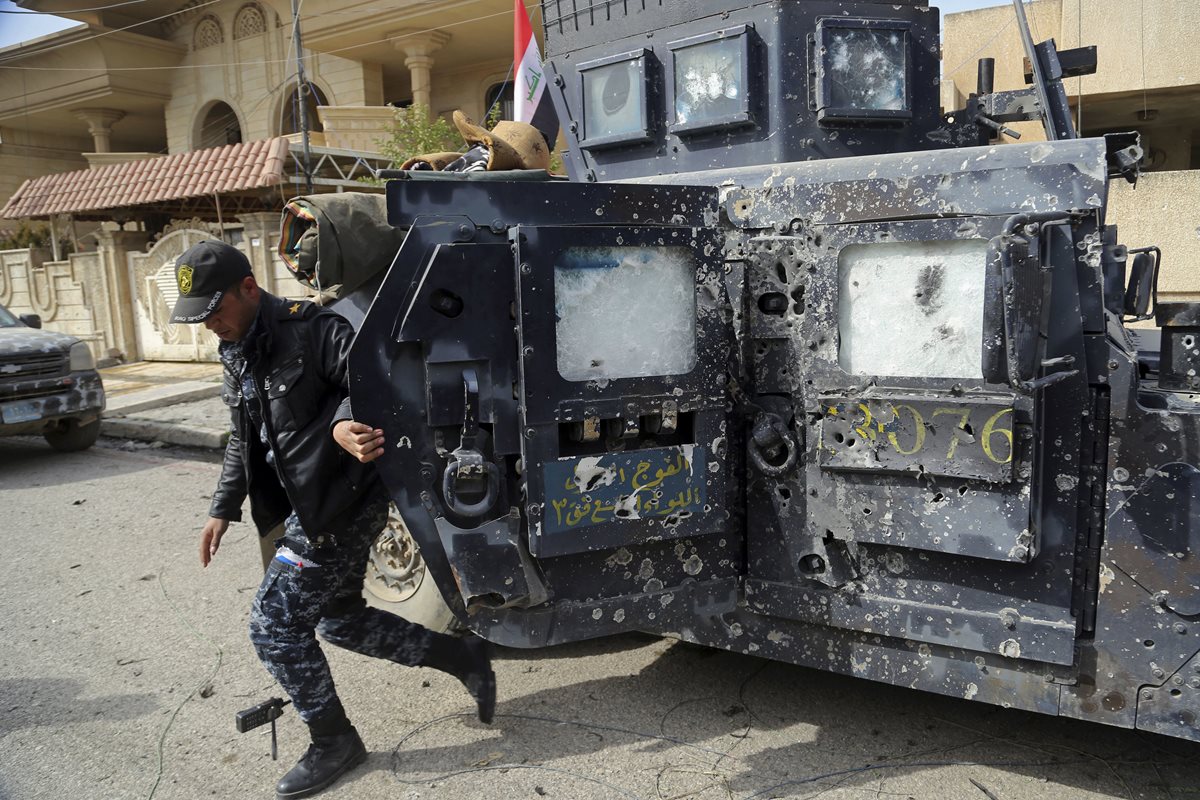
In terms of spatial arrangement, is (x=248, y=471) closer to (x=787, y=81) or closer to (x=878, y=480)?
(x=878, y=480)

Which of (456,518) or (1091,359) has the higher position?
(1091,359)

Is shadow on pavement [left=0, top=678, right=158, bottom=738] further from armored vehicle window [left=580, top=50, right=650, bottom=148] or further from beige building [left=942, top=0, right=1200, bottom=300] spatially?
beige building [left=942, top=0, right=1200, bottom=300]

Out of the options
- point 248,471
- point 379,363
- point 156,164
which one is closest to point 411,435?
point 379,363

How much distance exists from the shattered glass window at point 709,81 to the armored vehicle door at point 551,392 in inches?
30.4

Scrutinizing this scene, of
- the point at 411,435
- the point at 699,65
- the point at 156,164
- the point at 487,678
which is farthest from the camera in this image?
the point at 156,164

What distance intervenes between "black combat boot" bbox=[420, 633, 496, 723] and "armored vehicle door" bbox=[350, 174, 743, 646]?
502 mm

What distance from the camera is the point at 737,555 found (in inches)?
123

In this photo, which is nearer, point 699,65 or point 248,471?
point 248,471

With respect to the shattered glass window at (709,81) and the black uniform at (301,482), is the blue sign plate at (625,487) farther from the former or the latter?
the shattered glass window at (709,81)

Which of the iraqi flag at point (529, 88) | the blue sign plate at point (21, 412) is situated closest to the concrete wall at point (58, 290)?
the blue sign plate at point (21, 412)

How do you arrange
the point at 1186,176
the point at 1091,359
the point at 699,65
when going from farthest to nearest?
1. the point at 1186,176
2. the point at 699,65
3. the point at 1091,359

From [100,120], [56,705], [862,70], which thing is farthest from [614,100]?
[100,120]

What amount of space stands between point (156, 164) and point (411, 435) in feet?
47.8

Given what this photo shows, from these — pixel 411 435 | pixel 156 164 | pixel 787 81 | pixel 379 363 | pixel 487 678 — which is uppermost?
pixel 156 164
